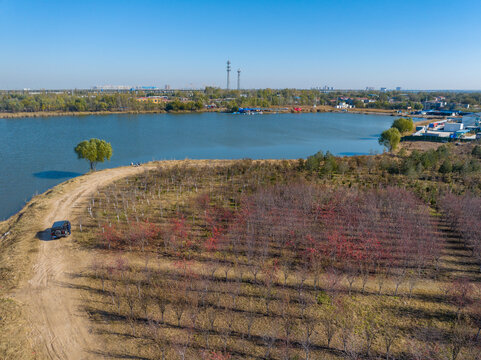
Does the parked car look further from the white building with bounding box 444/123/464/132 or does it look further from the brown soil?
the white building with bounding box 444/123/464/132

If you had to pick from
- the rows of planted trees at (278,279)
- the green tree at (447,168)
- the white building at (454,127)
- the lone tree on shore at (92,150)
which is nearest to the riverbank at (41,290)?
the rows of planted trees at (278,279)

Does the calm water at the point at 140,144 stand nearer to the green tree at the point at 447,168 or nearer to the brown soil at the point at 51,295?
the brown soil at the point at 51,295

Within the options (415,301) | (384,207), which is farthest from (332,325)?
(384,207)

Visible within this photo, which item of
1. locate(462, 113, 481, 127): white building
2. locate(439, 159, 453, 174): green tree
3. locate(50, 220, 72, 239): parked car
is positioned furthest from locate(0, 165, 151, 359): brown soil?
locate(462, 113, 481, 127): white building

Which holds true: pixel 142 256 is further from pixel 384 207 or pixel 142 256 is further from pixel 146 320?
pixel 384 207

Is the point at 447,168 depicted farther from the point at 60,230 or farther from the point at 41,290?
the point at 41,290

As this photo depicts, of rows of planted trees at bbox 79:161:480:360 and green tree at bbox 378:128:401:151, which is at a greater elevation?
green tree at bbox 378:128:401:151
